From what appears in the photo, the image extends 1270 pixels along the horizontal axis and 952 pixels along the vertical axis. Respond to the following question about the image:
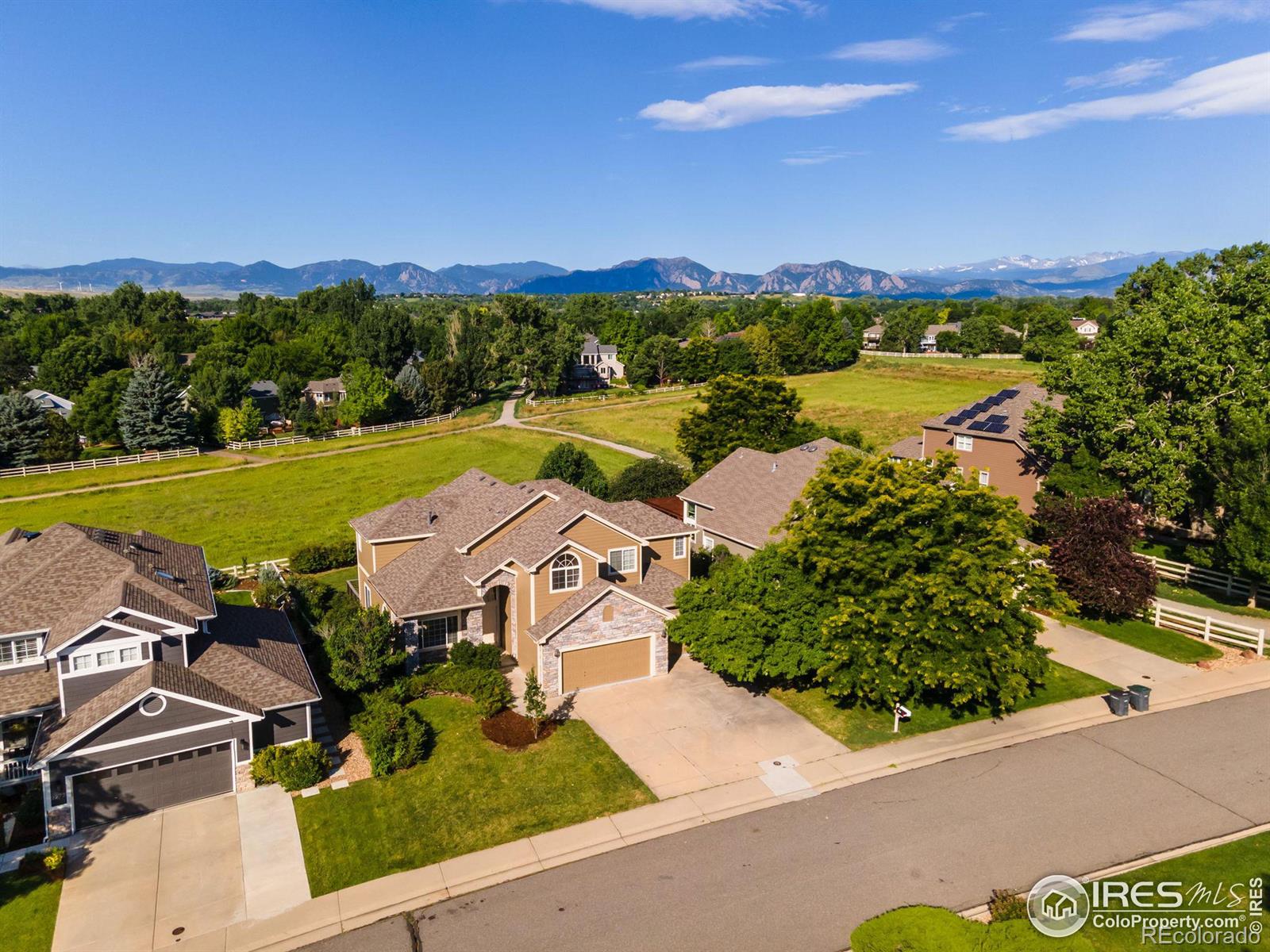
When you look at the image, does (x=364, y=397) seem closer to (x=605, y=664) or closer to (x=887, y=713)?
(x=605, y=664)

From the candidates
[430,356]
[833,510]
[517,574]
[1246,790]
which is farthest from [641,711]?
[430,356]

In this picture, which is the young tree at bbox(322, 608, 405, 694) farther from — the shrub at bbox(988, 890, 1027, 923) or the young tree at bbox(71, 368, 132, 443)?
the young tree at bbox(71, 368, 132, 443)

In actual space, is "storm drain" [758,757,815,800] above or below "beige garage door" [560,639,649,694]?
below

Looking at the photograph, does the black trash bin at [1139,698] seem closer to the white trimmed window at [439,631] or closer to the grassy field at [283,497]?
the white trimmed window at [439,631]

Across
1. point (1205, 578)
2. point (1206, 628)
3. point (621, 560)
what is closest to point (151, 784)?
point (621, 560)

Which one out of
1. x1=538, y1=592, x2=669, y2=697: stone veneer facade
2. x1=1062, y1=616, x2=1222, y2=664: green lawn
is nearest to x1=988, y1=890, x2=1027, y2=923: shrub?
x1=538, y1=592, x2=669, y2=697: stone veneer facade

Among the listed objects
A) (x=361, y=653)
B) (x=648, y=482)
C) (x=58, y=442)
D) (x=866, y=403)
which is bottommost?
(x=361, y=653)

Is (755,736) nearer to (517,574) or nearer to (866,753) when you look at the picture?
(866,753)
